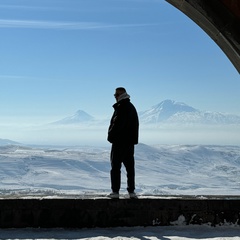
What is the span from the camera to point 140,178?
120 m

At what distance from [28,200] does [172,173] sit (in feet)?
435

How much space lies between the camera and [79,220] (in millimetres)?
5973

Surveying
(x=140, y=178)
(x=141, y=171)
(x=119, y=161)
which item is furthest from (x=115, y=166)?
(x=141, y=171)

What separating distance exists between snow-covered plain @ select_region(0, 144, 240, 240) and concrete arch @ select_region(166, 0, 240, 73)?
2.35m

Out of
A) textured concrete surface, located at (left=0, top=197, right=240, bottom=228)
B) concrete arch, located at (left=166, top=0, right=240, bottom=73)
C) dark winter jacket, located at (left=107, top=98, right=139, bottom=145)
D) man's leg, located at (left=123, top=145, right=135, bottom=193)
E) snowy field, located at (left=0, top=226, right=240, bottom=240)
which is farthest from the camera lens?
man's leg, located at (left=123, top=145, right=135, bottom=193)

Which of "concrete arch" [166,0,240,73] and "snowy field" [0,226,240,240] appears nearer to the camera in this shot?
"concrete arch" [166,0,240,73]

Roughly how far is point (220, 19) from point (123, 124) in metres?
2.38

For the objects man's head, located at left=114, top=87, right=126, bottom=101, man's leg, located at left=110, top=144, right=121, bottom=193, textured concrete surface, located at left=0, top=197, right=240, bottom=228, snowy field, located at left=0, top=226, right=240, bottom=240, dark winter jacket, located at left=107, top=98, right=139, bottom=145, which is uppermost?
man's head, located at left=114, top=87, right=126, bottom=101

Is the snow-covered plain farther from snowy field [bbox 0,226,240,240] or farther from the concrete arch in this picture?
the concrete arch

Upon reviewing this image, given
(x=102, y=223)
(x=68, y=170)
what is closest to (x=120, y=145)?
(x=102, y=223)

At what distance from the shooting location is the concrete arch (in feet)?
13.7

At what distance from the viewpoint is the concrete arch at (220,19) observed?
4168mm

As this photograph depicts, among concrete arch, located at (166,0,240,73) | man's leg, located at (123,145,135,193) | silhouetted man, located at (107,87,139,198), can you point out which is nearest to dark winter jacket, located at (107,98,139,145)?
silhouetted man, located at (107,87,139,198)

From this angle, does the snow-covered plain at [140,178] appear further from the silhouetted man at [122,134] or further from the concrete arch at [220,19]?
the concrete arch at [220,19]
